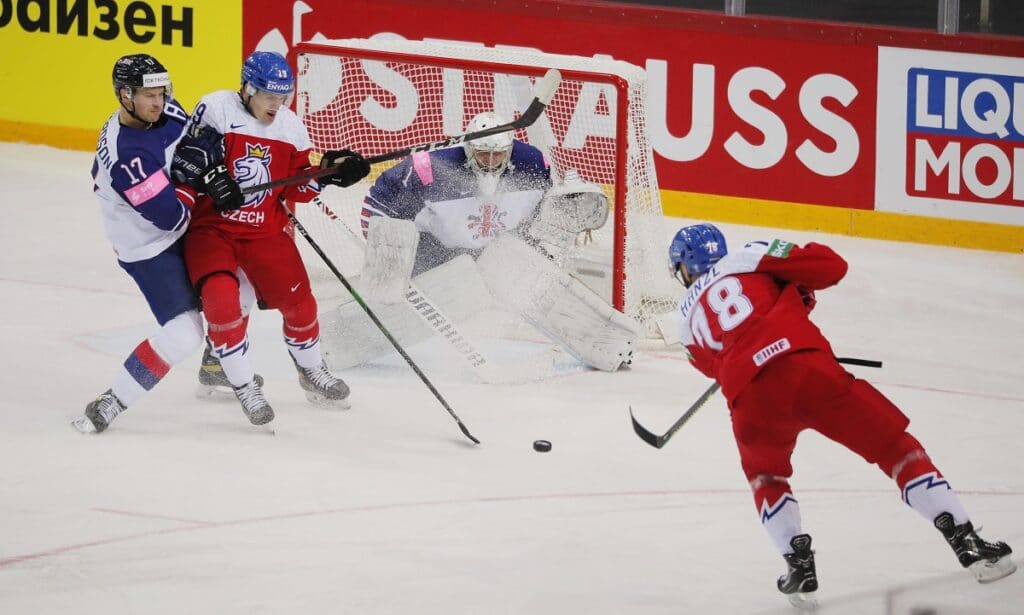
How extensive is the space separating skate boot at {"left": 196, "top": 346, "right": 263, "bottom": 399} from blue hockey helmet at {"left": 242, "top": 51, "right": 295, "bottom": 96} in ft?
3.04

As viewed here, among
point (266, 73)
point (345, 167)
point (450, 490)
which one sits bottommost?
point (450, 490)

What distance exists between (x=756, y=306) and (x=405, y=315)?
2429 mm

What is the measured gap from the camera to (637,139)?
6.30 m

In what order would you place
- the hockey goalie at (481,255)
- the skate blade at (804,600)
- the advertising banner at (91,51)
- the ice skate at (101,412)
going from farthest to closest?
the advertising banner at (91,51)
the hockey goalie at (481,255)
the ice skate at (101,412)
the skate blade at (804,600)

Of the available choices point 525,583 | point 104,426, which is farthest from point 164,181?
point 525,583

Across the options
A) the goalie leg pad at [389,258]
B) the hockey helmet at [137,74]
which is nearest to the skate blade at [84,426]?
the hockey helmet at [137,74]

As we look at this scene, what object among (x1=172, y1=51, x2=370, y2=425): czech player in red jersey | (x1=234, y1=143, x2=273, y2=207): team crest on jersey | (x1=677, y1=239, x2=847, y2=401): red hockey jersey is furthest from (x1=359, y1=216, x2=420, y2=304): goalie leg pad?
(x1=677, y1=239, x2=847, y2=401): red hockey jersey

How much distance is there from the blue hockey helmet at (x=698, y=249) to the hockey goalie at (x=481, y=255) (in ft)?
6.77

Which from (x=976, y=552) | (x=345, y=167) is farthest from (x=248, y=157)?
(x=976, y=552)

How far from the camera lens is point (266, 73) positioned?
4.95m

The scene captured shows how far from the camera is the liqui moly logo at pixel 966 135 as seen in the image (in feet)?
24.6

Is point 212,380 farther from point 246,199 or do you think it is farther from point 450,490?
point 450,490

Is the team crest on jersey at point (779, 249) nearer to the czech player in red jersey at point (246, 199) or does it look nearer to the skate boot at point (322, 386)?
the czech player in red jersey at point (246, 199)

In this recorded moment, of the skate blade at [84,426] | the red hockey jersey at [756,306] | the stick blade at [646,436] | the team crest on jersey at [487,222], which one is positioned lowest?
the skate blade at [84,426]
